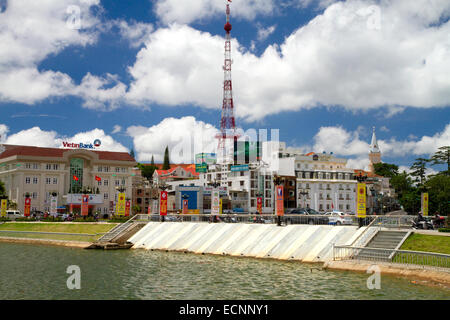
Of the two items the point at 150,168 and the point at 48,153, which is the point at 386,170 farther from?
the point at 48,153

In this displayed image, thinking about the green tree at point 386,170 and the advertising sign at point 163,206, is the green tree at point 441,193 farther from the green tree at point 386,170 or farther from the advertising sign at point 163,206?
the green tree at point 386,170

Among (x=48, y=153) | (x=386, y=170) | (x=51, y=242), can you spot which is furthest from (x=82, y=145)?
(x=386, y=170)

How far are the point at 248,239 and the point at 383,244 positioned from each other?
13833 mm

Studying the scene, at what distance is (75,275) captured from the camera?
31.3 m

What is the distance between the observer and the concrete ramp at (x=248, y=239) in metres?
37.7

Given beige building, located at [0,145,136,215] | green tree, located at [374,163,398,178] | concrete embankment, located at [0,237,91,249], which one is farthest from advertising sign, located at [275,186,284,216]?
green tree, located at [374,163,398,178]

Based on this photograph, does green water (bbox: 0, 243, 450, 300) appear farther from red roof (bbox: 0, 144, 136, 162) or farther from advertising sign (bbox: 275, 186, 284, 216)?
red roof (bbox: 0, 144, 136, 162)

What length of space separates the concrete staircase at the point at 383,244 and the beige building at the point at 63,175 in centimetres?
8076

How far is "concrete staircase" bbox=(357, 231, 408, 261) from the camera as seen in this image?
31766mm

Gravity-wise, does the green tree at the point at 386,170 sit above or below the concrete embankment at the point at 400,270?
above
